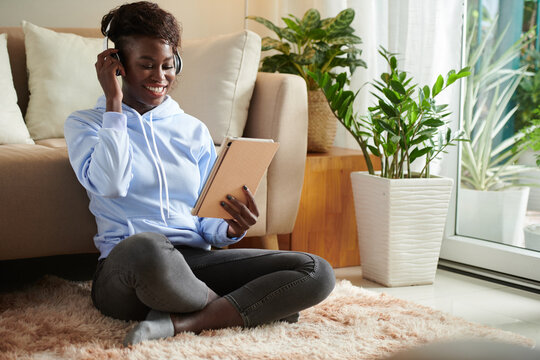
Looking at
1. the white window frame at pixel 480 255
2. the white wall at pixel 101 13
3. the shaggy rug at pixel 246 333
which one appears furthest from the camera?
the white wall at pixel 101 13

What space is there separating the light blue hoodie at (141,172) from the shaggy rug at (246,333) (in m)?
0.21

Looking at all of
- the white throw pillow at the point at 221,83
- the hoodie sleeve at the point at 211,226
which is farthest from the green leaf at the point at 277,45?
the hoodie sleeve at the point at 211,226

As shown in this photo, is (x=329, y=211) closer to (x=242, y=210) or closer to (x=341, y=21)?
(x=341, y=21)

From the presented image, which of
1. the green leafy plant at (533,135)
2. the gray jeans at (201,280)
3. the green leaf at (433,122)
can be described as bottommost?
the gray jeans at (201,280)

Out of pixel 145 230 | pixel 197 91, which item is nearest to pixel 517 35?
pixel 197 91

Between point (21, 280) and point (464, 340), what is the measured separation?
1710 mm

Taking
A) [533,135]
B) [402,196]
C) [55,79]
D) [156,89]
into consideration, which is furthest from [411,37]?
[55,79]

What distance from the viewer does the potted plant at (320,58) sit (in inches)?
96.3

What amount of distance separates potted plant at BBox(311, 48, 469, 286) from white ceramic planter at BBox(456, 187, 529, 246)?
1.09ft

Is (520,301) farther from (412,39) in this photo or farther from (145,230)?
(145,230)

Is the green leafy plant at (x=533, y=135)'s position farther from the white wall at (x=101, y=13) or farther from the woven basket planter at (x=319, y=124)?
the white wall at (x=101, y=13)

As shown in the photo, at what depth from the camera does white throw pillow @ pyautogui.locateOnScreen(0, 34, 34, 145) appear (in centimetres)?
207

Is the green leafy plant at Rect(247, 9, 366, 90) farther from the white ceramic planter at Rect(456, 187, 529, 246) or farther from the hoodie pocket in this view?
the hoodie pocket

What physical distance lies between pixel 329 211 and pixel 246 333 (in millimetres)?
929
